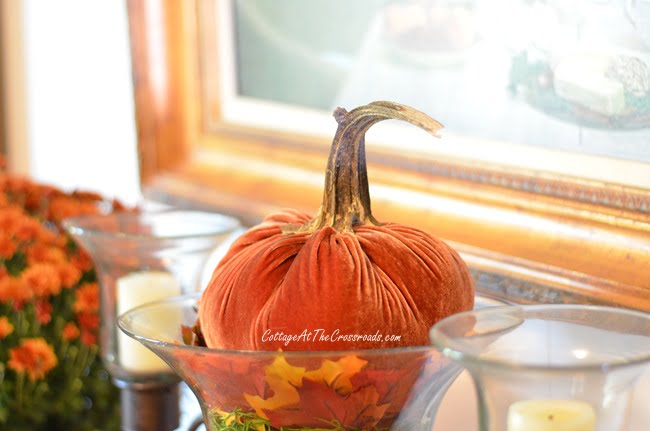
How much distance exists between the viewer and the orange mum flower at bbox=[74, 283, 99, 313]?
719 mm

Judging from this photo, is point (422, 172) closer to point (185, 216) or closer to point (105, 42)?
point (185, 216)

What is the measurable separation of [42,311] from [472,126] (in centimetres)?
38

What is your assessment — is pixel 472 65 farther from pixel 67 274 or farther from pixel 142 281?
pixel 67 274

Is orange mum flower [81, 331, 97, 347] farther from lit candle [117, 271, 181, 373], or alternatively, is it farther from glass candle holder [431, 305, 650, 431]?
glass candle holder [431, 305, 650, 431]

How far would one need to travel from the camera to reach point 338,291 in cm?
35

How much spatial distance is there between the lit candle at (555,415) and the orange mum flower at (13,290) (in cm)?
49

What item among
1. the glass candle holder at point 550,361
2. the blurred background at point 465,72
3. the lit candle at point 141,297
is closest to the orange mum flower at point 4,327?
the lit candle at point 141,297

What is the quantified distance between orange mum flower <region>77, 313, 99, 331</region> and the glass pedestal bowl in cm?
34

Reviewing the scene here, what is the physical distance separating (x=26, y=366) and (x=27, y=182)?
21 cm

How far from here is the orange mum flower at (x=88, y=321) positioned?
72cm

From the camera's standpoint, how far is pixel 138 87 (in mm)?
878

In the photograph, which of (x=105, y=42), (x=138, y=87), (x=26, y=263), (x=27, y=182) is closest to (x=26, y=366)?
(x=26, y=263)

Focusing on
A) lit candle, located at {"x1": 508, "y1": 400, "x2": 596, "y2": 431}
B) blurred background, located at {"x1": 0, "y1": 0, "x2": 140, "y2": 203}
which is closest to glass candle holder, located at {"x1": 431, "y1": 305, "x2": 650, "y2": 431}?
lit candle, located at {"x1": 508, "y1": 400, "x2": 596, "y2": 431}

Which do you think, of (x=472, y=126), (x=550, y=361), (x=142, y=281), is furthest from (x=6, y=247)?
(x=550, y=361)
